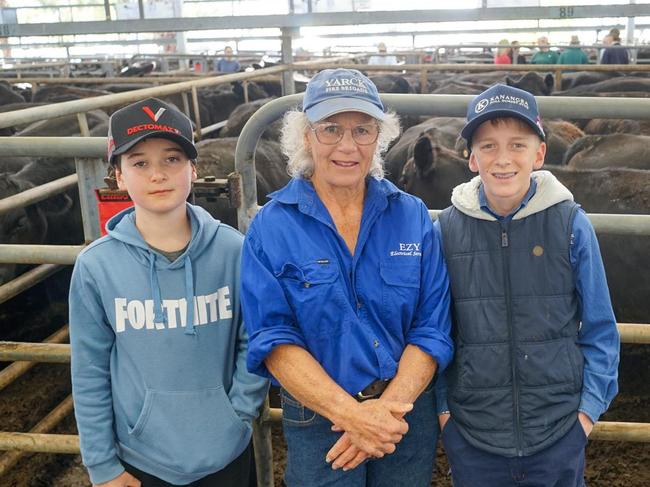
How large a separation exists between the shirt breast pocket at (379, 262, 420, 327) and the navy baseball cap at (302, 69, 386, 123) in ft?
1.52

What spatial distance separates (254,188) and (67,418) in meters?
2.70

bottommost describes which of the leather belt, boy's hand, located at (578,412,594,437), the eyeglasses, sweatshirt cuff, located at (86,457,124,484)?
sweatshirt cuff, located at (86,457,124,484)

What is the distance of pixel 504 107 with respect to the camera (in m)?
2.07

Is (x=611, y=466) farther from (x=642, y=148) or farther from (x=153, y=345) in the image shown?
(x=642, y=148)

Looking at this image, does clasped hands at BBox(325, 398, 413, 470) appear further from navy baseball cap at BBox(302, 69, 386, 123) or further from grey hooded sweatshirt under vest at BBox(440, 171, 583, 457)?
navy baseball cap at BBox(302, 69, 386, 123)

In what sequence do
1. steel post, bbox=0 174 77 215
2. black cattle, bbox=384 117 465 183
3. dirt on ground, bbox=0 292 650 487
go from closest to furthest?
dirt on ground, bbox=0 292 650 487, steel post, bbox=0 174 77 215, black cattle, bbox=384 117 465 183

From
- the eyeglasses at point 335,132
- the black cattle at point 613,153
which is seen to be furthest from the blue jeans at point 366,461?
the black cattle at point 613,153

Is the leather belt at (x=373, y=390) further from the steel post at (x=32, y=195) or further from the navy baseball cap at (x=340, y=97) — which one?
the steel post at (x=32, y=195)

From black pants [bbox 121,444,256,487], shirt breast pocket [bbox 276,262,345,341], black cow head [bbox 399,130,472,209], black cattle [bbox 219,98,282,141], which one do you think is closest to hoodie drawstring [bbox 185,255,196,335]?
shirt breast pocket [bbox 276,262,345,341]

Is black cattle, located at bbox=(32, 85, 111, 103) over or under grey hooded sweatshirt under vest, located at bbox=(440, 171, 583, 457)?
over

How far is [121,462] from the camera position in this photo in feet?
7.28

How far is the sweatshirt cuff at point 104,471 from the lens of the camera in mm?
2129

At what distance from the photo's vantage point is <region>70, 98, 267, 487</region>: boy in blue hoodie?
2121 mm

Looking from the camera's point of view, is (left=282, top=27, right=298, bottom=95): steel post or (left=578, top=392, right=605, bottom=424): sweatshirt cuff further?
(left=282, top=27, right=298, bottom=95): steel post
